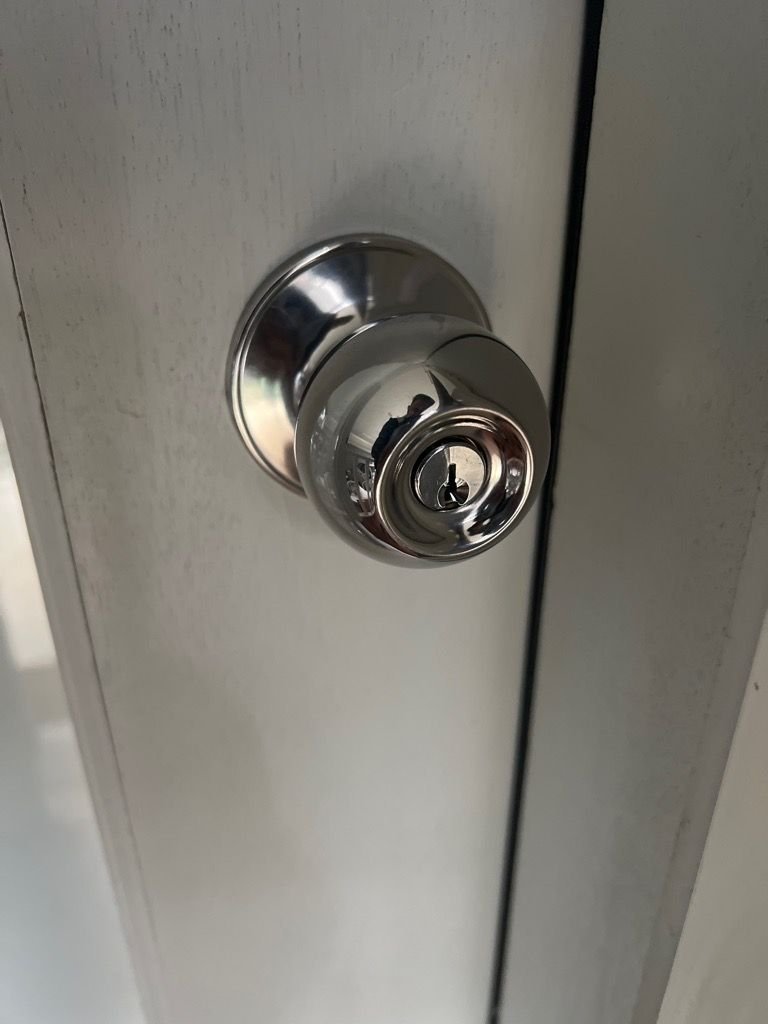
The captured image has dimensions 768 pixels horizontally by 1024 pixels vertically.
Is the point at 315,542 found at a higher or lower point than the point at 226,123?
lower

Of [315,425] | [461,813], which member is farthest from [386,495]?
[461,813]

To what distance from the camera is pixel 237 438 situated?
0.96 ft

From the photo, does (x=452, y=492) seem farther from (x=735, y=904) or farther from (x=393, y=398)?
(x=735, y=904)

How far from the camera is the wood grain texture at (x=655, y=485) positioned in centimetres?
24

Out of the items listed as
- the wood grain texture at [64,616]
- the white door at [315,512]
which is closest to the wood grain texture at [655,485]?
the white door at [315,512]

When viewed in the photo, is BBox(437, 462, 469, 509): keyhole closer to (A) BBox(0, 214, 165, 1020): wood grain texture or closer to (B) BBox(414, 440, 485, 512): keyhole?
(B) BBox(414, 440, 485, 512): keyhole

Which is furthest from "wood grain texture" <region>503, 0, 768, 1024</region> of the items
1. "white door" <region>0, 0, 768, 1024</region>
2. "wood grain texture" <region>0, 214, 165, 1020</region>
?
"wood grain texture" <region>0, 214, 165, 1020</region>

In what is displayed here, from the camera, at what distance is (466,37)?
26 centimetres

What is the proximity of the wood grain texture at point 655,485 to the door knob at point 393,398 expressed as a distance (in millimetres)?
59

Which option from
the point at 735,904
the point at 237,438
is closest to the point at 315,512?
the point at 237,438

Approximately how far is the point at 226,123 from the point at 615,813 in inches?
12.4

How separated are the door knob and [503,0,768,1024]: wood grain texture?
0.06m

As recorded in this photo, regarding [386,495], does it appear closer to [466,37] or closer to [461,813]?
[466,37]

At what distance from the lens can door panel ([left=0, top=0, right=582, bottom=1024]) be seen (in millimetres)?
243
